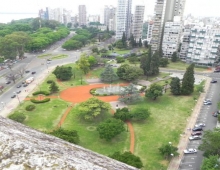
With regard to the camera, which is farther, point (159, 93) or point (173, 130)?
point (159, 93)

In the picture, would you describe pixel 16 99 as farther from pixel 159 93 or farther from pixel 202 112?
pixel 202 112

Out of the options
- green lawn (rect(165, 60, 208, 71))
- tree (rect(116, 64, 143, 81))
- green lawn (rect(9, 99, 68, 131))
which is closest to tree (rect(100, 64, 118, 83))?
tree (rect(116, 64, 143, 81))

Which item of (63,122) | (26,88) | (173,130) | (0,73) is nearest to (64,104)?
(63,122)

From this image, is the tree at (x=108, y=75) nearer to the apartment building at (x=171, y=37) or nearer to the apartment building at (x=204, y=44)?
the apartment building at (x=204, y=44)

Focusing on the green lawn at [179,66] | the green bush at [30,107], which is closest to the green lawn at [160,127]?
the green bush at [30,107]

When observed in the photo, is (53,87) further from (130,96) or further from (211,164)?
(211,164)
